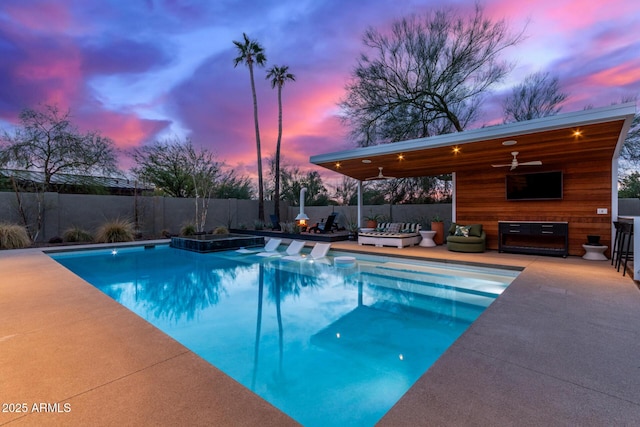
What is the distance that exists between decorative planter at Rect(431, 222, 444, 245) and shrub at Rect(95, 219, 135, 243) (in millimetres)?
10666

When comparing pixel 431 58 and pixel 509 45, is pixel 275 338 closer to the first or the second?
pixel 431 58

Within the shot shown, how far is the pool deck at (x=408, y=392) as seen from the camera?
1613 mm

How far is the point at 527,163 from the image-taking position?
6.80 meters

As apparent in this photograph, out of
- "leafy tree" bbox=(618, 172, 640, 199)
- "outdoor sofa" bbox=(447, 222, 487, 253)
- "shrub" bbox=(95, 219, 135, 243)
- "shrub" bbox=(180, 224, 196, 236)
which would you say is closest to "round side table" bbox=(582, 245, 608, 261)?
"outdoor sofa" bbox=(447, 222, 487, 253)

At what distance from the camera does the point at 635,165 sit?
398 inches

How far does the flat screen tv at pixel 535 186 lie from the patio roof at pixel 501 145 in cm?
44

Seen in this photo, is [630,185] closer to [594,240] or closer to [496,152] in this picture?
[594,240]

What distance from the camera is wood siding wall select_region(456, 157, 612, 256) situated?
722 centimetres

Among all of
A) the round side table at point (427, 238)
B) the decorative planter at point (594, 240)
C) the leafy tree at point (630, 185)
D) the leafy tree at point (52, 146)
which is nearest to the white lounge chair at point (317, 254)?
the round side table at point (427, 238)

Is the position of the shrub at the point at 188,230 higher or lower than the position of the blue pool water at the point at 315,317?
higher

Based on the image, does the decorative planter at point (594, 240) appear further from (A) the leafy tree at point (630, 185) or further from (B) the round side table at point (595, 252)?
(A) the leafy tree at point (630, 185)

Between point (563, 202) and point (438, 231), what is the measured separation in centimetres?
329

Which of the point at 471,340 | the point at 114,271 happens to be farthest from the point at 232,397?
the point at 114,271

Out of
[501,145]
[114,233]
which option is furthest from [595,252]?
[114,233]
